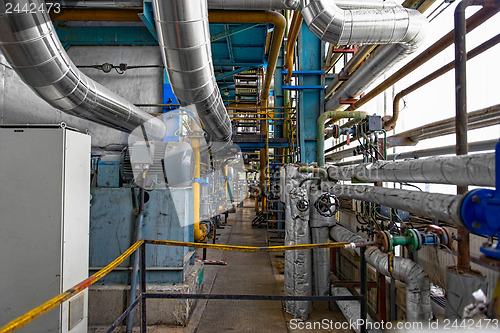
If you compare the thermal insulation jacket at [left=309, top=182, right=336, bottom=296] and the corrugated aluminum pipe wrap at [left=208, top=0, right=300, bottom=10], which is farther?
the thermal insulation jacket at [left=309, top=182, right=336, bottom=296]

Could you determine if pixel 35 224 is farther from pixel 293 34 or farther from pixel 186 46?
pixel 293 34

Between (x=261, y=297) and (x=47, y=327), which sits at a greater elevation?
(x=261, y=297)

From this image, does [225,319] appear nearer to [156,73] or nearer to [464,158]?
[464,158]

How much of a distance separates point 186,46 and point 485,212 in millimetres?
2000

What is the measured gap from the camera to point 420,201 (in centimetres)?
177

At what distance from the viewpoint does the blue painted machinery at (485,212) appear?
105 cm

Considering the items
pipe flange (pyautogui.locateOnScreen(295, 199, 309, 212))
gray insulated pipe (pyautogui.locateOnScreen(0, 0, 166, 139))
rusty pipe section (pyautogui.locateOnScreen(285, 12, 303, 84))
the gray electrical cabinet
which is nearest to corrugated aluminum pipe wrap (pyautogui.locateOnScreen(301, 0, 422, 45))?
rusty pipe section (pyautogui.locateOnScreen(285, 12, 303, 84))

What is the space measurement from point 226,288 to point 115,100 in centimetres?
330

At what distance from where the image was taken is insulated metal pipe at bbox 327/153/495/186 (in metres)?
1.33

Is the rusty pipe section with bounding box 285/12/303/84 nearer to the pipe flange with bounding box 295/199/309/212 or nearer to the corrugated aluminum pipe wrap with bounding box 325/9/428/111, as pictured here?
the corrugated aluminum pipe wrap with bounding box 325/9/428/111

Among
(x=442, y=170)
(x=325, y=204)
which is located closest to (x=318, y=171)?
(x=325, y=204)


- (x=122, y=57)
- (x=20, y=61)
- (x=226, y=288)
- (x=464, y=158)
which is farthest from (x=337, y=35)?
(x=122, y=57)

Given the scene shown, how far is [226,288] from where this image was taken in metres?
4.55

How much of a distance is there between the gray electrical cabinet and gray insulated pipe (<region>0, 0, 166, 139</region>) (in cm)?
35
